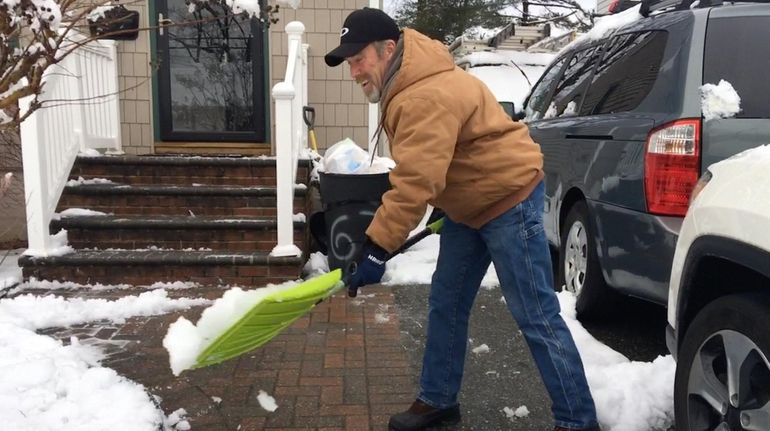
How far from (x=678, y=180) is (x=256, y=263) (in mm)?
3232

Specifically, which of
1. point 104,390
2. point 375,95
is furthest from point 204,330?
point 375,95

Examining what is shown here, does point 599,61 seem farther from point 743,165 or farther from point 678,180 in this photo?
point 743,165

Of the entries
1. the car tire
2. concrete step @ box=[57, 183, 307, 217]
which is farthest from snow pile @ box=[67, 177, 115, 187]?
the car tire

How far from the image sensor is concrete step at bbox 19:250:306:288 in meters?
5.07

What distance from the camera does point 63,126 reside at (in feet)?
18.9

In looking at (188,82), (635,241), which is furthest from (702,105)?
(188,82)

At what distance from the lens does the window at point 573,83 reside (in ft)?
14.9

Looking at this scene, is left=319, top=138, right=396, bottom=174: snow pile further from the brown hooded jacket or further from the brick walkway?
the brown hooded jacket

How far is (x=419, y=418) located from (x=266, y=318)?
2.84 feet

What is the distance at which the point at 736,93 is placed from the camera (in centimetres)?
301

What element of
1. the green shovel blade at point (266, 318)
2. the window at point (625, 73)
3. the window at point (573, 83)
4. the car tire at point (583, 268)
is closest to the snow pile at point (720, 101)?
the window at point (625, 73)

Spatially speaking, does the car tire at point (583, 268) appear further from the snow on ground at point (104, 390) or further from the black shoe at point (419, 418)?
the black shoe at point (419, 418)

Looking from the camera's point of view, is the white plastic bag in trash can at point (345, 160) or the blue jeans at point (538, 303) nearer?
the blue jeans at point (538, 303)

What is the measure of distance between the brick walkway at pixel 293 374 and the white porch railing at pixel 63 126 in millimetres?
1479
